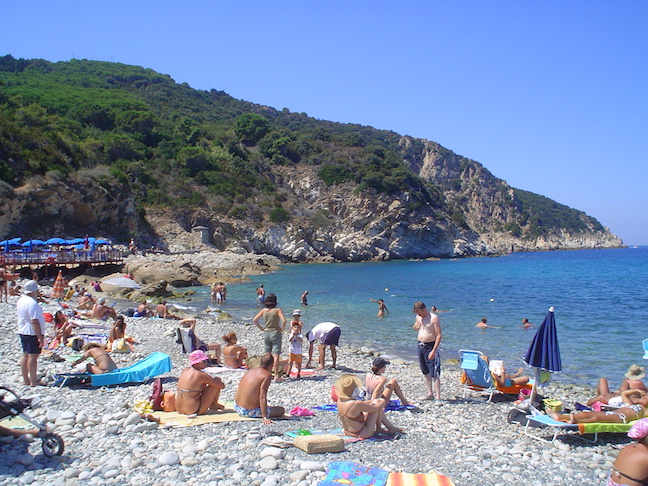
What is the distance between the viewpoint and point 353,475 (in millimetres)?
→ 4848

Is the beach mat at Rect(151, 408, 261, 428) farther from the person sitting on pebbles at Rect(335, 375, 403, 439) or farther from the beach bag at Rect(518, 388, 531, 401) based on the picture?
the beach bag at Rect(518, 388, 531, 401)

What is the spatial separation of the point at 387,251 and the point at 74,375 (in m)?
67.8

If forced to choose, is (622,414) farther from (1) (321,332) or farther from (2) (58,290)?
(2) (58,290)

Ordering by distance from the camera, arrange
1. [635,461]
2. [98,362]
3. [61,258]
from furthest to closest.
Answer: [61,258]
[98,362]
[635,461]

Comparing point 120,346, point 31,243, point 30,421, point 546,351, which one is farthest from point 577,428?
point 31,243

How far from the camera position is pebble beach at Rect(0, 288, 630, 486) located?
4805mm

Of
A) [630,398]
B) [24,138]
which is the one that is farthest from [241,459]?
A: [24,138]

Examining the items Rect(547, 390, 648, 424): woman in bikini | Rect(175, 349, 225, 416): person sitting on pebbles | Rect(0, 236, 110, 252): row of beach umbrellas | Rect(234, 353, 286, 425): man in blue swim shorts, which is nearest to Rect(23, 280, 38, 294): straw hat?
Rect(175, 349, 225, 416): person sitting on pebbles

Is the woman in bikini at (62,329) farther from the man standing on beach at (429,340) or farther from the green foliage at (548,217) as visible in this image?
the green foliage at (548,217)

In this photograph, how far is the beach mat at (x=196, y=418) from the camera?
244 inches

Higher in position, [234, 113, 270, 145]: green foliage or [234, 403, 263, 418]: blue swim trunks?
[234, 113, 270, 145]: green foliage

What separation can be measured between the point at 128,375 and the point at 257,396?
289cm

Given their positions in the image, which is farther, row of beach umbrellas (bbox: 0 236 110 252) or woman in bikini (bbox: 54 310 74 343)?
row of beach umbrellas (bbox: 0 236 110 252)

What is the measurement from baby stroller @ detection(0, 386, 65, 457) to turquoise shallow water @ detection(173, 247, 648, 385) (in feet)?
33.4
